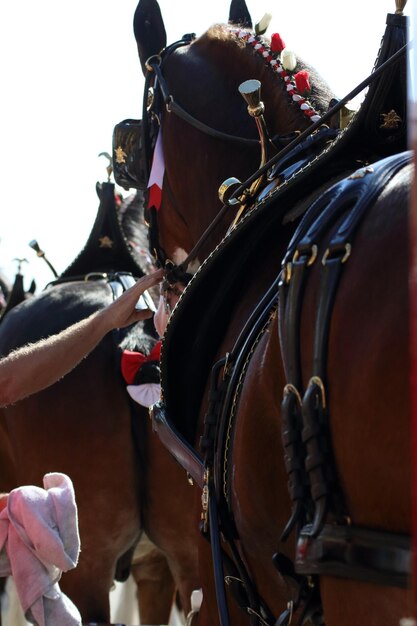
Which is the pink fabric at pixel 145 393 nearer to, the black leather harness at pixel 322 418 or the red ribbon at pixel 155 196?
the red ribbon at pixel 155 196

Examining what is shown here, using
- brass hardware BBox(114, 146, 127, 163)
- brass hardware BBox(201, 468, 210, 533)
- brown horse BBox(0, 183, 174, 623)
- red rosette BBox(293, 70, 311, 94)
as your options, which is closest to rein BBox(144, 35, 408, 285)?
red rosette BBox(293, 70, 311, 94)

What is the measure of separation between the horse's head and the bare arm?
24 cm

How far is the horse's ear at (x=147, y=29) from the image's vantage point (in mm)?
3371

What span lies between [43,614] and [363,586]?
4.35ft

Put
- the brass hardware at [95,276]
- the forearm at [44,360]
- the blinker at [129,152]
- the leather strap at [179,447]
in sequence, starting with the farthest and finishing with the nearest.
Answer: the brass hardware at [95,276] < the blinker at [129,152] < the forearm at [44,360] < the leather strap at [179,447]

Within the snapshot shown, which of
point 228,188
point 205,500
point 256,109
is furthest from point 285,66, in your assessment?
point 205,500

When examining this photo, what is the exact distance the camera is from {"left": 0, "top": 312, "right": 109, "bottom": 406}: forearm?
119 inches

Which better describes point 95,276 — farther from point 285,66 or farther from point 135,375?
point 285,66

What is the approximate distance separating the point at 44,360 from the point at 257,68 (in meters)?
1.04

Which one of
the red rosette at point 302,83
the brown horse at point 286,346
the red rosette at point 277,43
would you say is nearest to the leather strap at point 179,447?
the brown horse at point 286,346

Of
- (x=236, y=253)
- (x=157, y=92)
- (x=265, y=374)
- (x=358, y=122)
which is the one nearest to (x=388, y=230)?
(x=265, y=374)

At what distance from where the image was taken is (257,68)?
2.88 meters

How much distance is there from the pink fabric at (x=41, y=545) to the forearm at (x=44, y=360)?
44 cm

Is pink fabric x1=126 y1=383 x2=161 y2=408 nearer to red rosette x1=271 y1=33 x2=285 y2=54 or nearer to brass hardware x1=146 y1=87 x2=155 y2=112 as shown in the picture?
brass hardware x1=146 y1=87 x2=155 y2=112
